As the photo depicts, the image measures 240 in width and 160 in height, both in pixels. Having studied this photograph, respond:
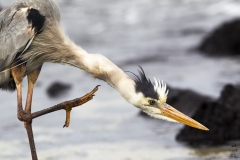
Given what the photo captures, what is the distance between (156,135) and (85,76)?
5.50 metres

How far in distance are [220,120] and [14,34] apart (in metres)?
3.38

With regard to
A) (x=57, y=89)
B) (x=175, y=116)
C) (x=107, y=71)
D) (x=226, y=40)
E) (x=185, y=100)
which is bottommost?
(x=175, y=116)

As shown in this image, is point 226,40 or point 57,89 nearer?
point 57,89

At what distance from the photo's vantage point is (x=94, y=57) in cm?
817

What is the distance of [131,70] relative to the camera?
53.9ft

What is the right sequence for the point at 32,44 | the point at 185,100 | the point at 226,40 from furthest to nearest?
1. the point at 226,40
2. the point at 185,100
3. the point at 32,44

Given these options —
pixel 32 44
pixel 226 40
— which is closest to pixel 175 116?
pixel 32 44

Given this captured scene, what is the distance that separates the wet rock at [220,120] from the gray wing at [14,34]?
2.97 metres

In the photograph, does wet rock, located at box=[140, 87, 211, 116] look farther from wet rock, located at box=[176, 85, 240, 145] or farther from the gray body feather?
the gray body feather

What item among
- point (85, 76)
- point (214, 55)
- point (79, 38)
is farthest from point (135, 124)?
point (79, 38)

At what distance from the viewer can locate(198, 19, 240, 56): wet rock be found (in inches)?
668

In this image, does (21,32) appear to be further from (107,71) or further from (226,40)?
(226,40)

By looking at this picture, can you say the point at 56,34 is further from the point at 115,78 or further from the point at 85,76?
the point at 85,76

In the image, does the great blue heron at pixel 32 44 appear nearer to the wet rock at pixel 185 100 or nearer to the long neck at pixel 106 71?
the long neck at pixel 106 71
